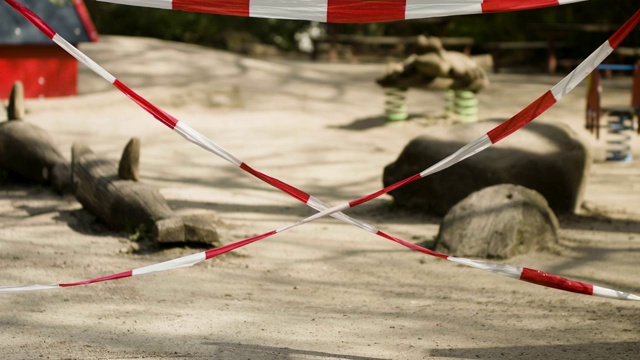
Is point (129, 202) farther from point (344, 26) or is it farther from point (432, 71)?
point (344, 26)

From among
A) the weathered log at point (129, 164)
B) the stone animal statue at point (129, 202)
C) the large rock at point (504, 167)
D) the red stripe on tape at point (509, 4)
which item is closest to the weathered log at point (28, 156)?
the stone animal statue at point (129, 202)

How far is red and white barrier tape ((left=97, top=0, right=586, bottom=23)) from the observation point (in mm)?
3999

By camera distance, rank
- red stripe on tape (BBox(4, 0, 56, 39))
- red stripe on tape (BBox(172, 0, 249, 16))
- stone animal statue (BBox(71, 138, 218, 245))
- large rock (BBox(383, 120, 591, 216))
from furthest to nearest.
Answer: large rock (BBox(383, 120, 591, 216)) < stone animal statue (BBox(71, 138, 218, 245)) < red stripe on tape (BBox(4, 0, 56, 39)) < red stripe on tape (BBox(172, 0, 249, 16))

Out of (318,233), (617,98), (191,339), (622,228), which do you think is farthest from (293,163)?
(617,98)

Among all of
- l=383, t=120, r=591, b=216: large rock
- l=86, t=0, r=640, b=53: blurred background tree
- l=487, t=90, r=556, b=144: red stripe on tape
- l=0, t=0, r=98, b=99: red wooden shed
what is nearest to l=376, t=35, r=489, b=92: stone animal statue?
→ l=0, t=0, r=98, b=99: red wooden shed

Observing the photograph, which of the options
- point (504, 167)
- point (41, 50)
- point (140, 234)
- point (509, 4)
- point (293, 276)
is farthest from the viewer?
point (41, 50)

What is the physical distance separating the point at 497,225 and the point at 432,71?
21.6 ft

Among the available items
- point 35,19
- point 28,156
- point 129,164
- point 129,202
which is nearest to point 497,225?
point 129,202

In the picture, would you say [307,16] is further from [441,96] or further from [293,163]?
[441,96]

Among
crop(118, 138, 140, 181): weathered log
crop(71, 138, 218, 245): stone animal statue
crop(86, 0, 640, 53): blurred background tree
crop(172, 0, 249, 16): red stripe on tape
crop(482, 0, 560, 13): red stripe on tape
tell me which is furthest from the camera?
crop(86, 0, 640, 53): blurred background tree

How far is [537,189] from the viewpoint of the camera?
777cm

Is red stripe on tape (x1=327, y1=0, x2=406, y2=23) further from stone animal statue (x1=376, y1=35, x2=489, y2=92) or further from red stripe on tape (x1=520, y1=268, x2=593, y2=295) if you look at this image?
stone animal statue (x1=376, y1=35, x2=489, y2=92)

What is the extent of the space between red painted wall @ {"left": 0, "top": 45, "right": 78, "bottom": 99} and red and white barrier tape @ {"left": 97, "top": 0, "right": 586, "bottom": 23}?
10.0 meters

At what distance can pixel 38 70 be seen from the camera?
13758mm
